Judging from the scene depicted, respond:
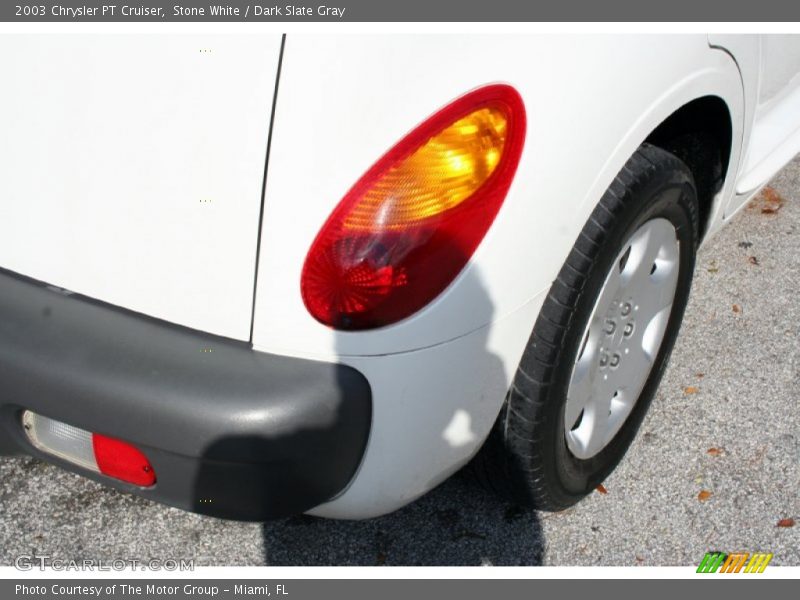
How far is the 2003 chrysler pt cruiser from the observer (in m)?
1.67

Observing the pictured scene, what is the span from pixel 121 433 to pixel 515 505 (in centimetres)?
114

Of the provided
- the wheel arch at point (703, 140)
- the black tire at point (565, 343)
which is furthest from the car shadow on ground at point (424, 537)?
the wheel arch at point (703, 140)

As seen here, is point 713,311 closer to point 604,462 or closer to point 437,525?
point 604,462

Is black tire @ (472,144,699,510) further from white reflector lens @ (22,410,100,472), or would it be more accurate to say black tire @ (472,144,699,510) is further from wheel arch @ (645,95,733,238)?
white reflector lens @ (22,410,100,472)

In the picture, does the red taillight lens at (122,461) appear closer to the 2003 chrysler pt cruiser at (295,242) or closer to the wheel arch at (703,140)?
the 2003 chrysler pt cruiser at (295,242)

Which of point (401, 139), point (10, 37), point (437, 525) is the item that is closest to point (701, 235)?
point (437, 525)

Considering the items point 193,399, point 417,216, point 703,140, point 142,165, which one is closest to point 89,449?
point 193,399

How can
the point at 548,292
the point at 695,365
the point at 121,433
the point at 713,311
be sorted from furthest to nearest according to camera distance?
the point at 713,311 → the point at 695,365 → the point at 548,292 → the point at 121,433

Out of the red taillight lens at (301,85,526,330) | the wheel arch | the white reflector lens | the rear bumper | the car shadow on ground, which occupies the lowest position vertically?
the car shadow on ground

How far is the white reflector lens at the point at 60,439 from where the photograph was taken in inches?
75.6

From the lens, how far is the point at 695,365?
9.77 ft

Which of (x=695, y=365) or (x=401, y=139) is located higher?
(x=401, y=139)

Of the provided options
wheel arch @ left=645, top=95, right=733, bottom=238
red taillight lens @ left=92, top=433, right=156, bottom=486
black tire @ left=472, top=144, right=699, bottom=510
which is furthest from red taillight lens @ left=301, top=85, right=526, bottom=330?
wheel arch @ left=645, top=95, right=733, bottom=238

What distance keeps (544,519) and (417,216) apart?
45.3 inches
